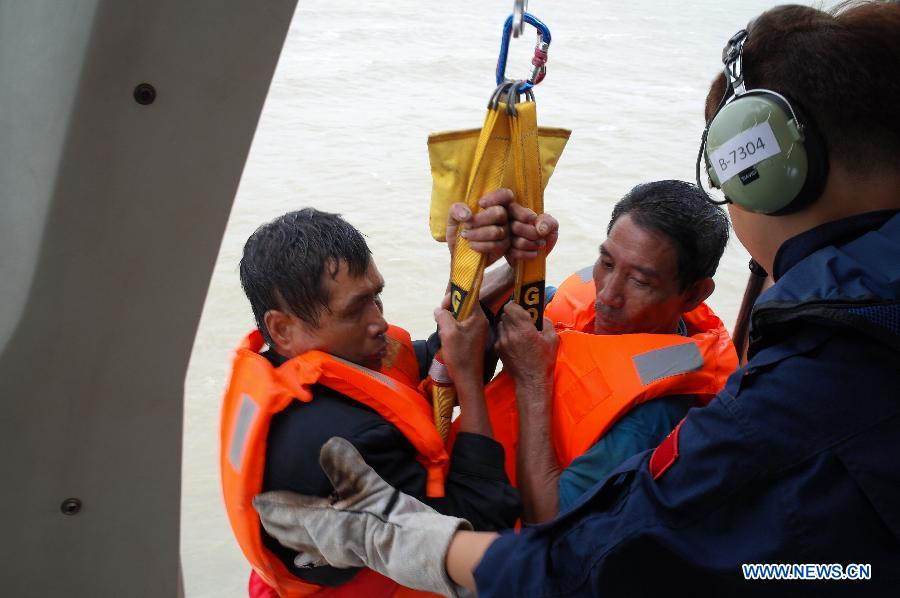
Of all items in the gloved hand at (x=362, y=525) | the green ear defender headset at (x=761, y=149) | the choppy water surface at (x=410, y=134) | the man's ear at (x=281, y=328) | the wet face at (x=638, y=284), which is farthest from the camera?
the choppy water surface at (x=410, y=134)

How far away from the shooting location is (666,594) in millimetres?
1234

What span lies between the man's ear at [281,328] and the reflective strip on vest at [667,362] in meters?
0.74

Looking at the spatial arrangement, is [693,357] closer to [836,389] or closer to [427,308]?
[836,389]

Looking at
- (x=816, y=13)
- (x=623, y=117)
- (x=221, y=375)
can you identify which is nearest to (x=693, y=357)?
(x=816, y=13)

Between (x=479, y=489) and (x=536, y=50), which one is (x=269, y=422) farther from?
(x=536, y=50)

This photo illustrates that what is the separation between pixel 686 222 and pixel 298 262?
943 millimetres

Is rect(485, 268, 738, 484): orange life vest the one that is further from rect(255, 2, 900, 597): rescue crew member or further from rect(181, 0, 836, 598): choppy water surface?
rect(181, 0, 836, 598): choppy water surface

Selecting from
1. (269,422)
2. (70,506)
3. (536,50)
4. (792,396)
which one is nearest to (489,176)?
(536,50)

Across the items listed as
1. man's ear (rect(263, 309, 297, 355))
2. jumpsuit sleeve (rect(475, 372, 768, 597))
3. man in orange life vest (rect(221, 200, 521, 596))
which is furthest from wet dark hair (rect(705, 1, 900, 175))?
man's ear (rect(263, 309, 297, 355))

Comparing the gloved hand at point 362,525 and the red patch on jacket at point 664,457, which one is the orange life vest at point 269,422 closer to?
the gloved hand at point 362,525

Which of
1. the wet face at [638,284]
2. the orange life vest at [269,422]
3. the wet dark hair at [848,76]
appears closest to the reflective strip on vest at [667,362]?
the wet face at [638,284]

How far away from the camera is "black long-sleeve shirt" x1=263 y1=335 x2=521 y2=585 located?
1.59 metres

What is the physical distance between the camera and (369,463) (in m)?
1.59

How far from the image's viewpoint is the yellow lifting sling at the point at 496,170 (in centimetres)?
165
